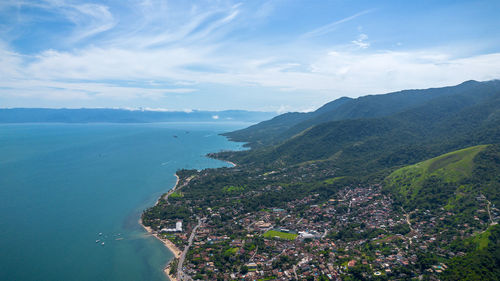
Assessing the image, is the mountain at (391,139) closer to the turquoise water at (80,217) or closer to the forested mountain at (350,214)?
the forested mountain at (350,214)

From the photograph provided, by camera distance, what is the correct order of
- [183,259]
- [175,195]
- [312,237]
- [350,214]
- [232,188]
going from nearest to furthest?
[183,259], [312,237], [350,214], [175,195], [232,188]

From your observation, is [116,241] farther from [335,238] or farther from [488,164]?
[488,164]

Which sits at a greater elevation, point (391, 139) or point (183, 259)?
point (391, 139)

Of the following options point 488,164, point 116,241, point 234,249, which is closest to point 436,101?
point 488,164

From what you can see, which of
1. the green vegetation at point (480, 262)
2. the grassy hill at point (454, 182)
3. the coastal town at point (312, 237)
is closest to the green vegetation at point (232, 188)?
the coastal town at point (312, 237)

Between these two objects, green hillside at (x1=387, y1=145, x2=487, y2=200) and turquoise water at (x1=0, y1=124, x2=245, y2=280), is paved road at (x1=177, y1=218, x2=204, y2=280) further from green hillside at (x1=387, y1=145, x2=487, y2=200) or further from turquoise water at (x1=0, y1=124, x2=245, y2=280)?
green hillside at (x1=387, y1=145, x2=487, y2=200)

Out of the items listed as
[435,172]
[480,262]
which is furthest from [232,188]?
[480,262]

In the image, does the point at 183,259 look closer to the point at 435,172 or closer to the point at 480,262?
the point at 480,262

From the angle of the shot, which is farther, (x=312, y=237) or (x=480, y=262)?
(x=312, y=237)

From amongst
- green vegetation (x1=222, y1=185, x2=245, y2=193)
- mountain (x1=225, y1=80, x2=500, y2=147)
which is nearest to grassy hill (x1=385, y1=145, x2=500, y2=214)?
green vegetation (x1=222, y1=185, x2=245, y2=193)
